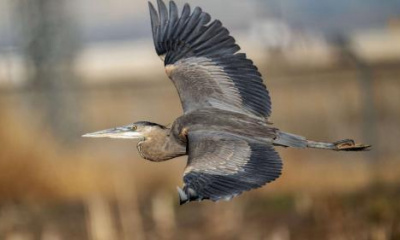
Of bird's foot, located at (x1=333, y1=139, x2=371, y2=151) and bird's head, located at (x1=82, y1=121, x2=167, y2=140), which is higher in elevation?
bird's head, located at (x1=82, y1=121, x2=167, y2=140)

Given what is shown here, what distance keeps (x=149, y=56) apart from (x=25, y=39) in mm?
19390

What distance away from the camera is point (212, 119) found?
942 centimetres

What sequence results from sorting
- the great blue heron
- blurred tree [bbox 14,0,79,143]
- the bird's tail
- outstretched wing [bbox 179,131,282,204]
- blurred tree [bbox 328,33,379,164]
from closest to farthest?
1. outstretched wing [bbox 179,131,282,204]
2. the great blue heron
3. the bird's tail
4. blurred tree [bbox 328,33,379,164]
5. blurred tree [bbox 14,0,79,143]

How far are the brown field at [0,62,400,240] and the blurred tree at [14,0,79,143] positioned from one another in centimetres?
26

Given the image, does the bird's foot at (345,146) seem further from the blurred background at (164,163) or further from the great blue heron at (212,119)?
the blurred background at (164,163)

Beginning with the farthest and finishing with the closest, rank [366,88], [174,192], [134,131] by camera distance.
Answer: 1. [366,88]
2. [174,192]
3. [134,131]

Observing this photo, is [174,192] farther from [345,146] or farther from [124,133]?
[345,146]

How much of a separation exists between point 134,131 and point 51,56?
44.9ft

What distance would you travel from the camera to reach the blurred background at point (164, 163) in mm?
14336

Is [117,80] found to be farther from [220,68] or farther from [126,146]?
[220,68]

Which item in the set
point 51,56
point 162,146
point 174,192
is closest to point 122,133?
point 162,146

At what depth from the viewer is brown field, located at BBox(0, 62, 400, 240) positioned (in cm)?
1394

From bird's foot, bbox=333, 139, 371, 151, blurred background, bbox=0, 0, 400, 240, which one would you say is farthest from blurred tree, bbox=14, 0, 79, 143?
bird's foot, bbox=333, 139, 371, 151

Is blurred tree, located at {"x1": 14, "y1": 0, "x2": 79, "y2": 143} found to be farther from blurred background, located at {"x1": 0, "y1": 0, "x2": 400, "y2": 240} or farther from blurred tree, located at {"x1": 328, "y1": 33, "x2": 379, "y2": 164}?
blurred tree, located at {"x1": 328, "y1": 33, "x2": 379, "y2": 164}
